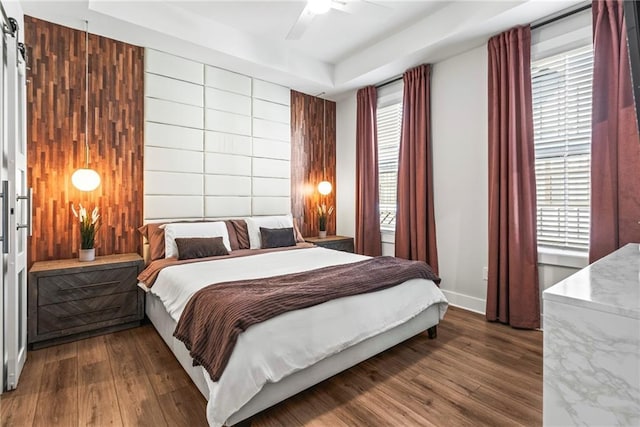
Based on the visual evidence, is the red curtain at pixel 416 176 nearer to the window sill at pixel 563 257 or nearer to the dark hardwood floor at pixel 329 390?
the window sill at pixel 563 257

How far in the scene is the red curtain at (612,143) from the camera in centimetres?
236

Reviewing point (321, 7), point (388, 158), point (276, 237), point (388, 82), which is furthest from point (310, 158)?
point (321, 7)

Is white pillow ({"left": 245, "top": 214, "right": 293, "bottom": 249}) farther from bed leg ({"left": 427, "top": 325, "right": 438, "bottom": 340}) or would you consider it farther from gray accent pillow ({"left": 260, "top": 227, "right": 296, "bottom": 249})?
bed leg ({"left": 427, "top": 325, "right": 438, "bottom": 340})

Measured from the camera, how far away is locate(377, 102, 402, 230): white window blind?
442cm

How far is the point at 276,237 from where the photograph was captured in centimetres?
380

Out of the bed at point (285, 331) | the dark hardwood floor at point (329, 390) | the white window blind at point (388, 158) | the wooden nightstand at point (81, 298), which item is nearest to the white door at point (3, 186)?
the dark hardwood floor at point (329, 390)

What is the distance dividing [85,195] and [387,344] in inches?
123

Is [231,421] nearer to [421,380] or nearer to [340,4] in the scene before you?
[421,380]

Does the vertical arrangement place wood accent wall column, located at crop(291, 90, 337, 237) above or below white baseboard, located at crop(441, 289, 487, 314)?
above

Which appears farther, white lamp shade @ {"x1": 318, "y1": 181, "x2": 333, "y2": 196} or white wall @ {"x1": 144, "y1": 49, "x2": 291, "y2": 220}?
white lamp shade @ {"x1": 318, "y1": 181, "x2": 333, "y2": 196}

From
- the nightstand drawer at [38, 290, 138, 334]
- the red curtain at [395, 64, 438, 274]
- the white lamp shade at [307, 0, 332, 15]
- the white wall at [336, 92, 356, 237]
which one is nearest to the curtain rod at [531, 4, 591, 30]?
the red curtain at [395, 64, 438, 274]

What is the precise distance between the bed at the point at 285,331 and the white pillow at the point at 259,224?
26.9 inches

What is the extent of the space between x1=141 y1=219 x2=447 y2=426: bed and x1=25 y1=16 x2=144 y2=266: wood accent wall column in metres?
1.02

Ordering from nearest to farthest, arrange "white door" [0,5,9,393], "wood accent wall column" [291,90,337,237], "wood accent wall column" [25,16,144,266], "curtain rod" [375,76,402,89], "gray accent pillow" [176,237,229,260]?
"white door" [0,5,9,393]
"wood accent wall column" [25,16,144,266]
"gray accent pillow" [176,237,229,260]
"curtain rod" [375,76,402,89]
"wood accent wall column" [291,90,337,237]
